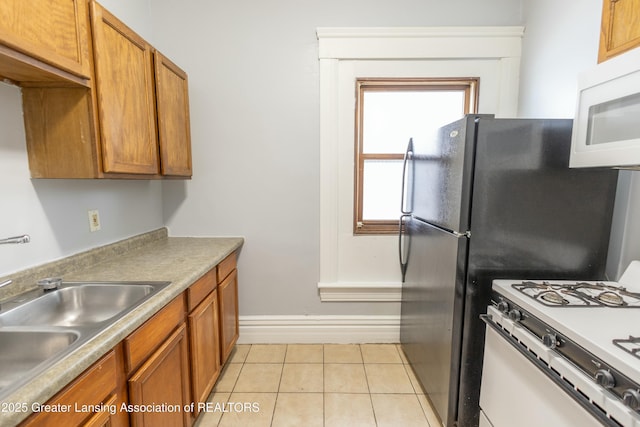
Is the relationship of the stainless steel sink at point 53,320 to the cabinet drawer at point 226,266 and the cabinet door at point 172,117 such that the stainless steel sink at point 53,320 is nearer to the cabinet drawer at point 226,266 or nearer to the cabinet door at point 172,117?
the cabinet drawer at point 226,266

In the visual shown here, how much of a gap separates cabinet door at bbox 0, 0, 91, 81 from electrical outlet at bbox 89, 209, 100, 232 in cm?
73

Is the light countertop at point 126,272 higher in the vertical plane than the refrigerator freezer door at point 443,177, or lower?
lower

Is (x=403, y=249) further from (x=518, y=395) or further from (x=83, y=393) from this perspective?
(x=83, y=393)

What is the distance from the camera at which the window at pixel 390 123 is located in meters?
2.30

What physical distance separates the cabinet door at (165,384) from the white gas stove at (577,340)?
4.61ft

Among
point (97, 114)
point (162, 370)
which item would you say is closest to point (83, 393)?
point (162, 370)

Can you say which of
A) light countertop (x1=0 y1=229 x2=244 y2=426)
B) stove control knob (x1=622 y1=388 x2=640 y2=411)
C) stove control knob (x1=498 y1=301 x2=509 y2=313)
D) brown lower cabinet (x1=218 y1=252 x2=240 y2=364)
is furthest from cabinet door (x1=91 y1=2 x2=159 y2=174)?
stove control knob (x1=622 y1=388 x2=640 y2=411)

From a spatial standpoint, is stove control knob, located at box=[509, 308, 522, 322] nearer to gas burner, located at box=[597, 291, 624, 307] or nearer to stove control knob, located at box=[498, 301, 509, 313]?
stove control knob, located at box=[498, 301, 509, 313]

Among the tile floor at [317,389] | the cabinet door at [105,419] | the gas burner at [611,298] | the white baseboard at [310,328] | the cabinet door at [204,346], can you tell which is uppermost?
the gas burner at [611,298]

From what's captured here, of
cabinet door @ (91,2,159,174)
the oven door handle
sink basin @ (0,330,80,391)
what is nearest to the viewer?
the oven door handle

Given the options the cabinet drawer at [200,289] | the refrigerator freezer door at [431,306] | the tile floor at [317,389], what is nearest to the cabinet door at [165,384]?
the cabinet drawer at [200,289]

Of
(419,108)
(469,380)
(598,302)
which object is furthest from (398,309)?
(419,108)

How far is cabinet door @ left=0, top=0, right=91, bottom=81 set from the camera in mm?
934

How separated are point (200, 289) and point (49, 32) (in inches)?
48.6
